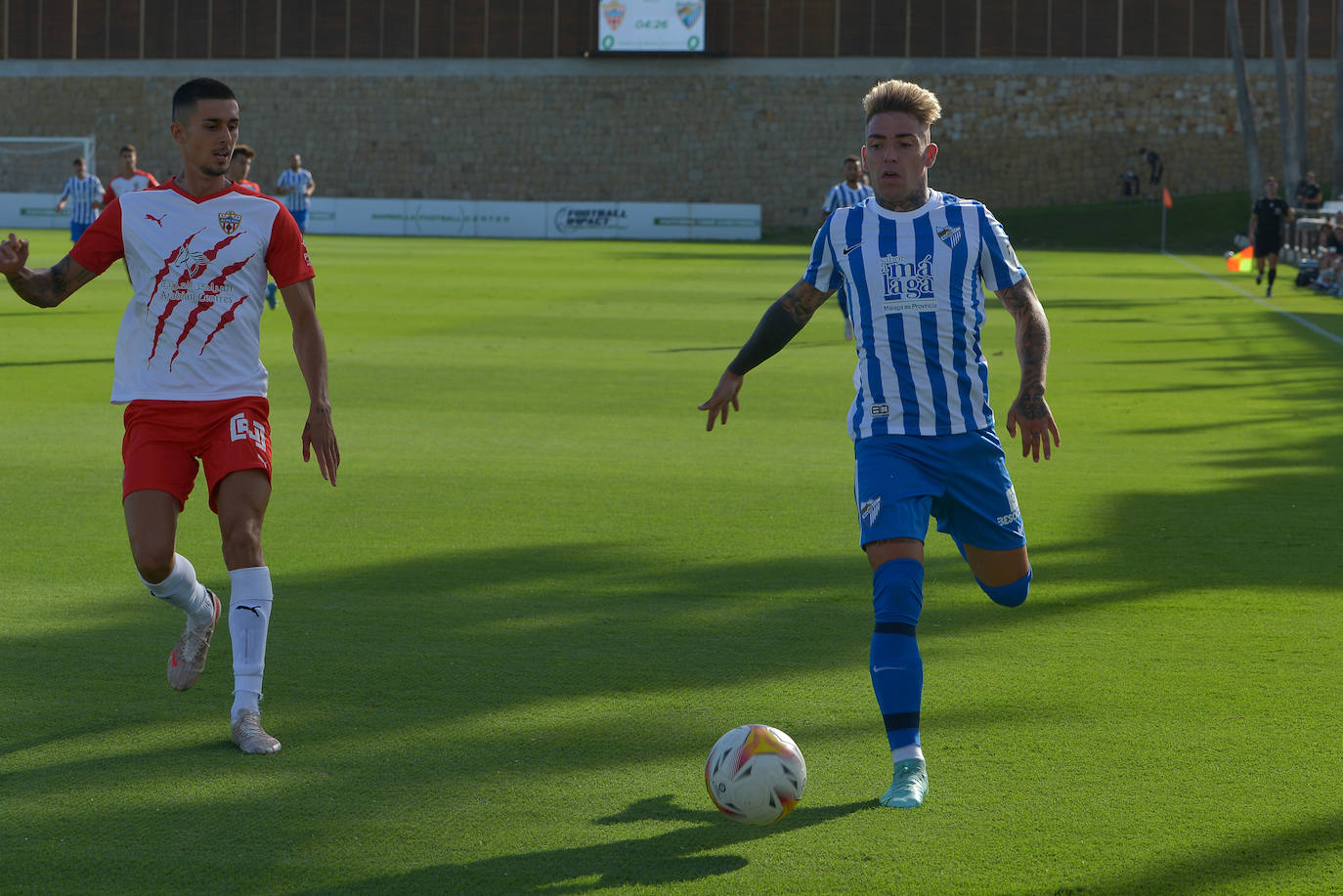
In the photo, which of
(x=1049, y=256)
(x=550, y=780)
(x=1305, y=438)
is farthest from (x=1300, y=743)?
(x=1049, y=256)

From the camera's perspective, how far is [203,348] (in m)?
5.21

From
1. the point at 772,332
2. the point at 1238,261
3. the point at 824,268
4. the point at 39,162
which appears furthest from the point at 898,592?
the point at 39,162

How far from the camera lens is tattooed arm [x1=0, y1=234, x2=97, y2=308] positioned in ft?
16.6

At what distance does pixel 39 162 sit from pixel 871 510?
68575 millimetres

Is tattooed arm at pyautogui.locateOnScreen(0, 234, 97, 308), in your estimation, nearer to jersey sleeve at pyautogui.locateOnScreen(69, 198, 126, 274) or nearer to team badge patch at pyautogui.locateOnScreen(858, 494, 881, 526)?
jersey sleeve at pyautogui.locateOnScreen(69, 198, 126, 274)

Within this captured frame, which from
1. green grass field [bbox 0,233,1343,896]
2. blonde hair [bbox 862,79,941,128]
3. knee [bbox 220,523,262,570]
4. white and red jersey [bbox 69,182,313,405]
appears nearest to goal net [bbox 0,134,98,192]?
green grass field [bbox 0,233,1343,896]

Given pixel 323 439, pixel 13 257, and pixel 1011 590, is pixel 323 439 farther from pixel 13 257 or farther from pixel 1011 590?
pixel 1011 590

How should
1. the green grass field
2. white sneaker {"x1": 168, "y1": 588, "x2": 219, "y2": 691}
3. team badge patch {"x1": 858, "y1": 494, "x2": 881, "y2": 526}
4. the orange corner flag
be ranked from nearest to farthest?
the green grass field
team badge patch {"x1": 858, "y1": 494, "x2": 881, "y2": 526}
white sneaker {"x1": 168, "y1": 588, "x2": 219, "y2": 691}
the orange corner flag

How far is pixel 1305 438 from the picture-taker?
12414 millimetres

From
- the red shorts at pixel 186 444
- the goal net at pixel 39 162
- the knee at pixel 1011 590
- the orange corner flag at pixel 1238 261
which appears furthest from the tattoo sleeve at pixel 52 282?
the goal net at pixel 39 162

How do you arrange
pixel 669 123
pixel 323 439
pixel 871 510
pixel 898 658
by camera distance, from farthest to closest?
pixel 669 123, pixel 323 439, pixel 871 510, pixel 898 658

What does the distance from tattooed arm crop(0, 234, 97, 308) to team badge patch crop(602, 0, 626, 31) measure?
5865 cm

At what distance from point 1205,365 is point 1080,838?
14.2 meters

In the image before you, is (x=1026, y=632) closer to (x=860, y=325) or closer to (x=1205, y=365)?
(x=860, y=325)
